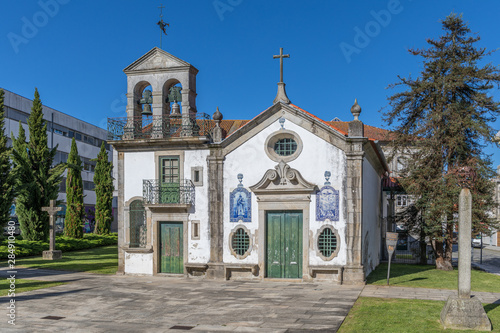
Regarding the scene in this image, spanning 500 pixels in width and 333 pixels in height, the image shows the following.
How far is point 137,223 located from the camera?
20328 millimetres

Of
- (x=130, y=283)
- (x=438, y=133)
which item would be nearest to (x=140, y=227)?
(x=130, y=283)

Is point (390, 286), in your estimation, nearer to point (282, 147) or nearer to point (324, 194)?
point (324, 194)

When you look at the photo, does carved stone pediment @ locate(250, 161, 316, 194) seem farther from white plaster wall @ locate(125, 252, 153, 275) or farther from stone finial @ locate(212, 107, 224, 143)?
white plaster wall @ locate(125, 252, 153, 275)

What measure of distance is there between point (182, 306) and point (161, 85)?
10.1 m

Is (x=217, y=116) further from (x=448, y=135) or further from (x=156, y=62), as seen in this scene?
(x=448, y=135)

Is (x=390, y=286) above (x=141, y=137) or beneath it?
beneath

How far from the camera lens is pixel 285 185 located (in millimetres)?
18484

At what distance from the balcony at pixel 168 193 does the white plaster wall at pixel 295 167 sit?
5.17 feet

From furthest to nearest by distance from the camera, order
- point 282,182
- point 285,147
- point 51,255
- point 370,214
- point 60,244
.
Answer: point 60,244 < point 51,255 < point 370,214 < point 285,147 < point 282,182

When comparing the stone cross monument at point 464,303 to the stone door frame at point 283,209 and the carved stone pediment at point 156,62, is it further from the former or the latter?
the carved stone pediment at point 156,62

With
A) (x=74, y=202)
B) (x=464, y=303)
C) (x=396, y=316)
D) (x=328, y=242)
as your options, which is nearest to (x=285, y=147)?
(x=328, y=242)

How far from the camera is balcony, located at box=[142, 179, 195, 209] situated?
19547 millimetres

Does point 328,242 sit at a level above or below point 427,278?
above

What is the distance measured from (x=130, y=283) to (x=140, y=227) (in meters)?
2.81
